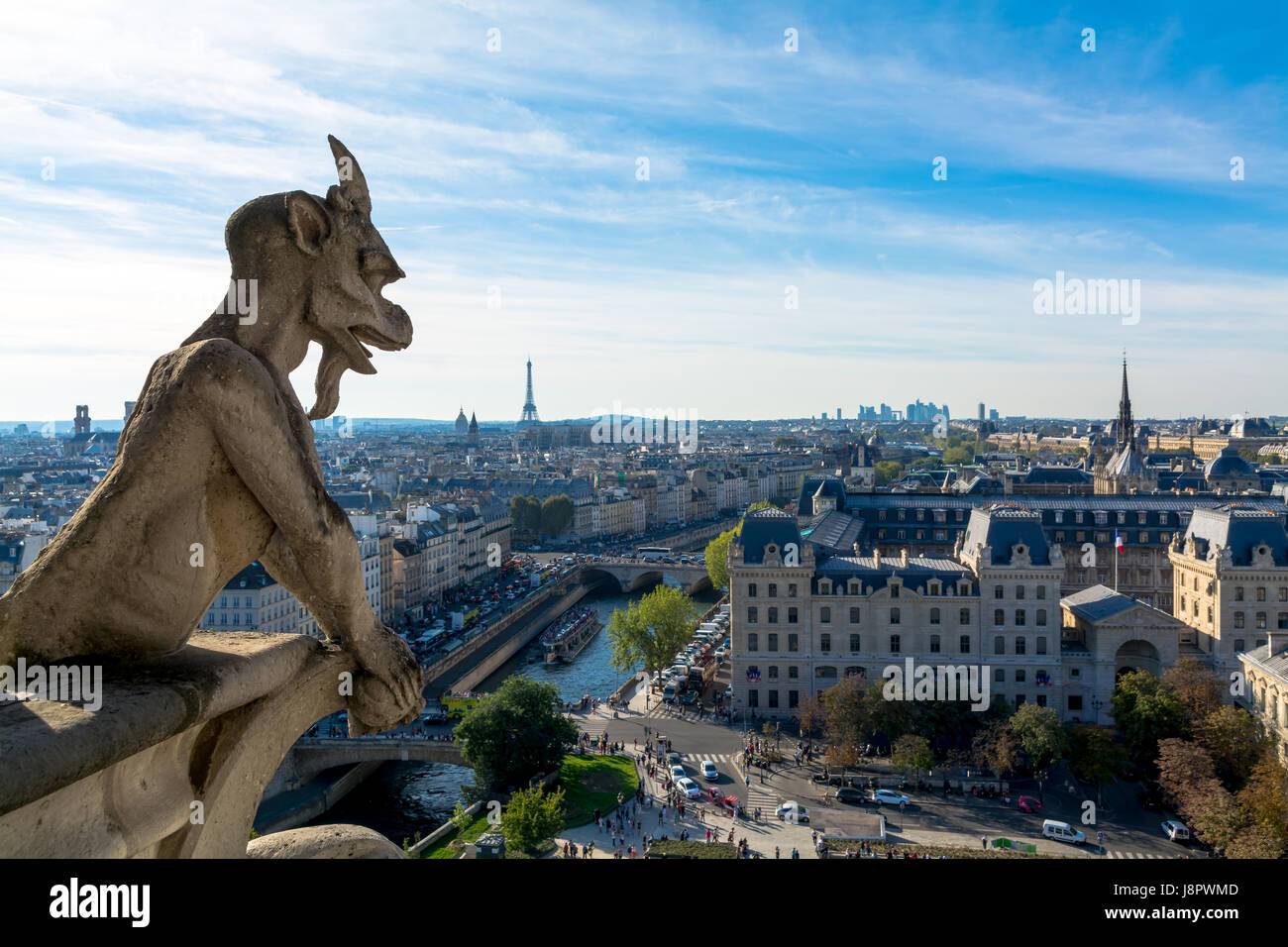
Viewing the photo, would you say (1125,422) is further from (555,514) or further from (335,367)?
(335,367)

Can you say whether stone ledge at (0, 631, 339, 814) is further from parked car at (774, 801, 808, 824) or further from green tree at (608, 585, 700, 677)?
green tree at (608, 585, 700, 677)

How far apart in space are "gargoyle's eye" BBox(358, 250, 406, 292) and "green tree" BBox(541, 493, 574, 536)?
335 feet

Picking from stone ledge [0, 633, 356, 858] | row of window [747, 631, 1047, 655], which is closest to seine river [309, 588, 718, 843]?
row of window [747, 631, 1047, 655]

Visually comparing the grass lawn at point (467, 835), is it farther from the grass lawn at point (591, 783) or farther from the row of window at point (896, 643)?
the row of window at point (896, 643)

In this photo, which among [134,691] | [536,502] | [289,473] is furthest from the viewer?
[536,502]

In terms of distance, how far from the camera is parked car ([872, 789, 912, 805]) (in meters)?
34.2

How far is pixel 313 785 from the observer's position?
3922 cm

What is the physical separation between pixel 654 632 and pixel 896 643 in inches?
492

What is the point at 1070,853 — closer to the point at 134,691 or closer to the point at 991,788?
the point at 991,788

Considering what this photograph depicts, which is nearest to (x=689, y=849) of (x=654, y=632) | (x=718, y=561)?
(x=654, y=632)

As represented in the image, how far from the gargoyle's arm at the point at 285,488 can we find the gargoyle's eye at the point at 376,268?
0.86 meters
